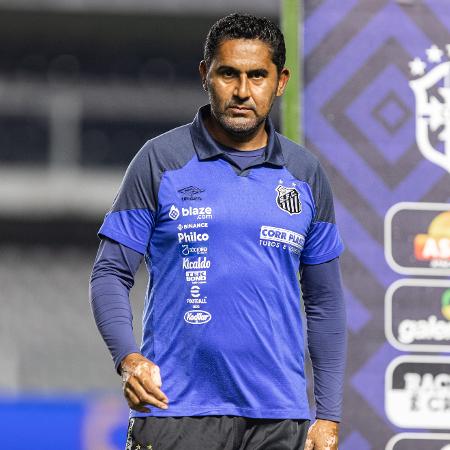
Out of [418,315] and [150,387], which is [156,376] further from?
[418,315]

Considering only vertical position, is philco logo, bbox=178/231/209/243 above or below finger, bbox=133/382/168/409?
above

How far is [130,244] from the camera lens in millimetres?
3348

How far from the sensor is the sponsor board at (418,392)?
477cm

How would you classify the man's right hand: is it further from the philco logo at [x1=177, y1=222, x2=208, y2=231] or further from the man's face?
the man's face

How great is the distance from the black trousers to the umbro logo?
1.98 feet

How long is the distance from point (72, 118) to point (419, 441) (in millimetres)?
15712

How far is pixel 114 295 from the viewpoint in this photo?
3.32 m

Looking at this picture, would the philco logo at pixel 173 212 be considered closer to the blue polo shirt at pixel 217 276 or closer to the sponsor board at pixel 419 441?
the blue polo shirt at pixel 217 276

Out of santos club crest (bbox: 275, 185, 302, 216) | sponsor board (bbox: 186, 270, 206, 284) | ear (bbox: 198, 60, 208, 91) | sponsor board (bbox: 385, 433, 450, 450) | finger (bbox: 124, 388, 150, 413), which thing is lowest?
sponsor board (bbox: 385, 433, 450, 450)

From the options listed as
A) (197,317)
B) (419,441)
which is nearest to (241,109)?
(197,317)

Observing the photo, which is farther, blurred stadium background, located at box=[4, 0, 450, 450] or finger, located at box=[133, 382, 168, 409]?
blurred stadium background, located at box=[4, 0, 450, 450]

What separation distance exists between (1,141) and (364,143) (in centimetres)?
1577

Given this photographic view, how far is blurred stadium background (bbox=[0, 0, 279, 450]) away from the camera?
1966 centimetres

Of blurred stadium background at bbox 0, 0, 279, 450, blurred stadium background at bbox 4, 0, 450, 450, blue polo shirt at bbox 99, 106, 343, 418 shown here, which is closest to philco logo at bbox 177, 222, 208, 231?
blue polo shirt at bbox 99, 106, 343, 418
